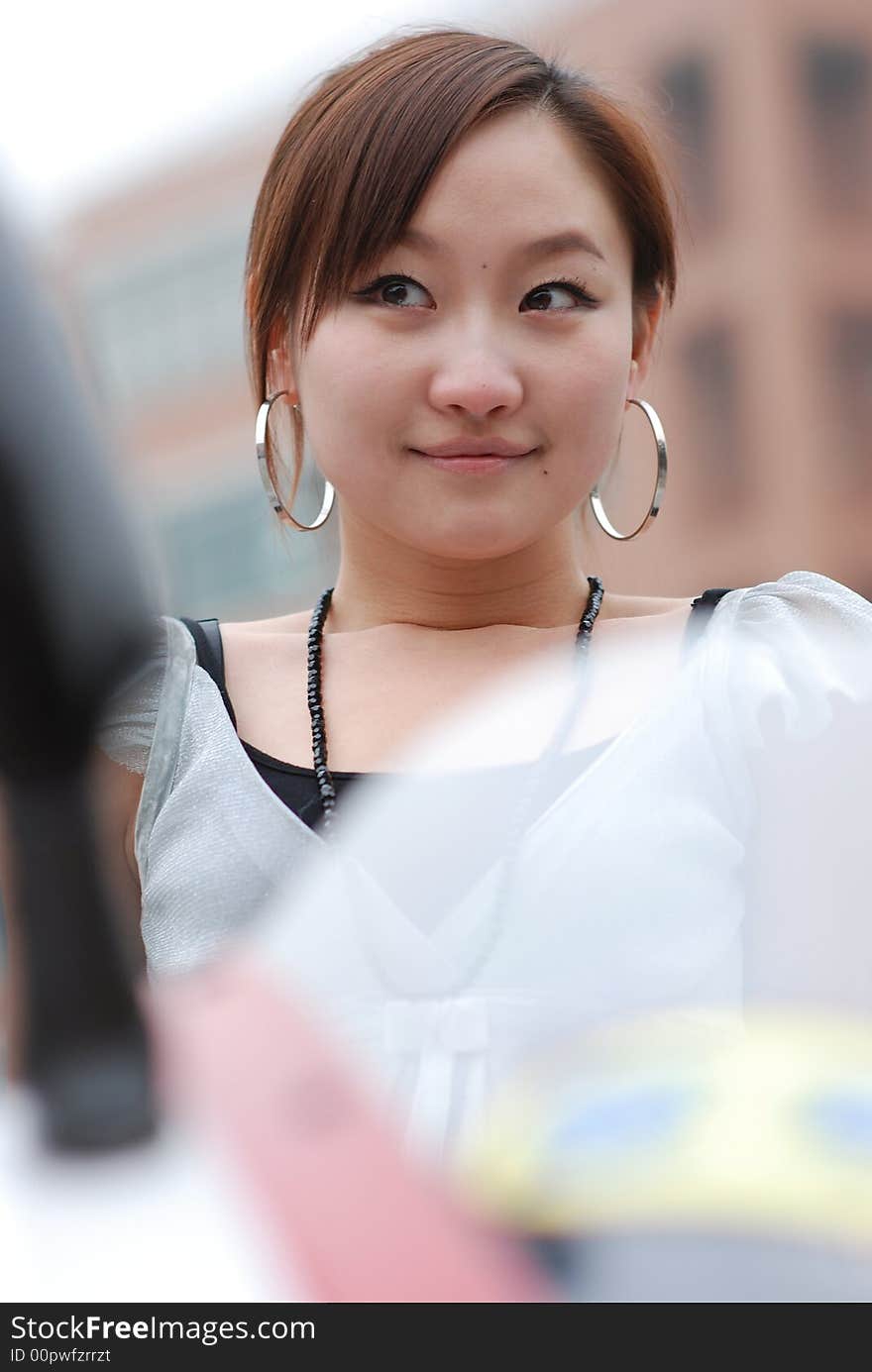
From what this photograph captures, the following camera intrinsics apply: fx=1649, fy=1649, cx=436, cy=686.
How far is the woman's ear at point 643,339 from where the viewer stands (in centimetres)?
109

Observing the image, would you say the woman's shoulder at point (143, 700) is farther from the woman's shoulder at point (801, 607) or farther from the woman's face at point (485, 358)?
the woman's shoulder at point (801, 607)

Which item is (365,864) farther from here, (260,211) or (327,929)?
(260,211)

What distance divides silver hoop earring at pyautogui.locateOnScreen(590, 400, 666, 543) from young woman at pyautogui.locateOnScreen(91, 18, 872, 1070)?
0.01 metres

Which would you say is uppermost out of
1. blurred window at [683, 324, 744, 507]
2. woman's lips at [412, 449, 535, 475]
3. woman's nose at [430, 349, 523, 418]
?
woman's nose at [430, 349, 523, 418]

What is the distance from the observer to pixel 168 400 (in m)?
0.95

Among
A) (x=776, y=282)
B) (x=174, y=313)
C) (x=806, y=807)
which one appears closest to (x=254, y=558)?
(x=174, y=313)

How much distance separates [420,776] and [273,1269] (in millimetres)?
298

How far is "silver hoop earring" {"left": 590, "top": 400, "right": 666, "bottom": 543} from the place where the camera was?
3.65 ft

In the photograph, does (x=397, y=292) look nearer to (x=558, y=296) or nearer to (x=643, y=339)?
(x=558, y=296)

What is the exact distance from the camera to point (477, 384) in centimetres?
80

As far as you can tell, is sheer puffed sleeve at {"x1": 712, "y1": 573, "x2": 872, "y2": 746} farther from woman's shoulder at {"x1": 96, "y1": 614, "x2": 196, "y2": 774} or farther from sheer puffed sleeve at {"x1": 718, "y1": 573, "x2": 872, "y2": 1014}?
woman's shoulder at {"x1": 96, "y1": 614, "x2": 196, "y2": 774}

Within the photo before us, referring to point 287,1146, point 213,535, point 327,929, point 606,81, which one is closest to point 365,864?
point 327,929

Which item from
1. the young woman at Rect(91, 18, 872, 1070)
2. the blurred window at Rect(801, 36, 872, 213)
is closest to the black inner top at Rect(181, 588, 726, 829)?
the young woman at Rect(91, 18, 872, 1070)

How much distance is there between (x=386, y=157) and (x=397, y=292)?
0.31 ft
